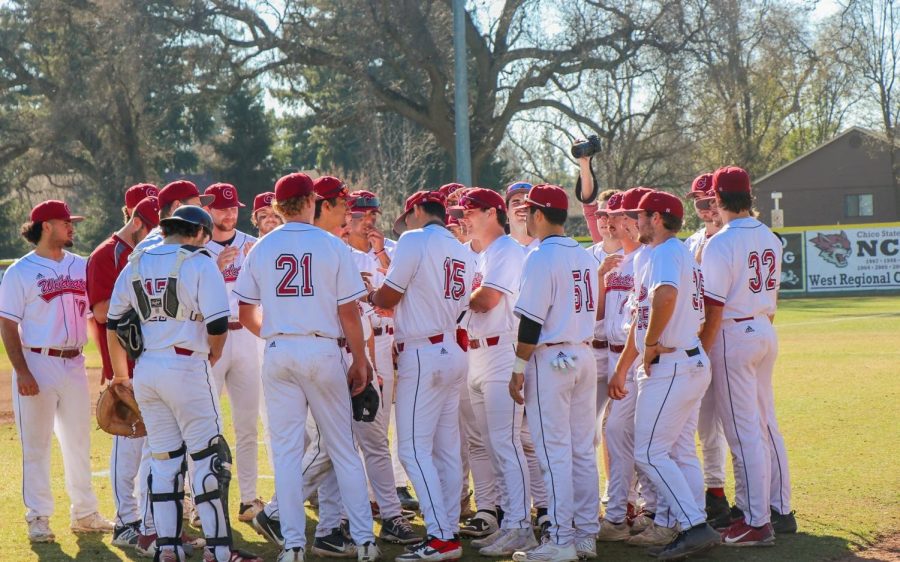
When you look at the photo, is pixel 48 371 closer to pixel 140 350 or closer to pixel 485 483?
pixel 140 350

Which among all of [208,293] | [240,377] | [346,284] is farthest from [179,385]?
[240,377]

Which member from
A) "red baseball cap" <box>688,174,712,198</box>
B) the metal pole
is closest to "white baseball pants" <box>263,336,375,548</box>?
"red baseball cap" <box>688,174,712,198</box>

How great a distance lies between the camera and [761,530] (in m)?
6.39

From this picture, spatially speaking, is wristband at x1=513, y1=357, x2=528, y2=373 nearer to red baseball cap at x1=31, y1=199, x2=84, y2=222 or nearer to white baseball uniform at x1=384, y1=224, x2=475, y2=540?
white baseball uniform at x1=384, y1=224, x2=475, y2=540

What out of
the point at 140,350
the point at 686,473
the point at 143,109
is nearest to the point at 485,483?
the point at 686,473

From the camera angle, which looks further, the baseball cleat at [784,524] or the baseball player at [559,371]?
the baseball cleat at [784,524]

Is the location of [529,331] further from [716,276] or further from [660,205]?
[716,276]

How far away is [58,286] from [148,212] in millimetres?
854

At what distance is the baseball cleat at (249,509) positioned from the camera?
743cm

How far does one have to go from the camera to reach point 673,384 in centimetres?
618

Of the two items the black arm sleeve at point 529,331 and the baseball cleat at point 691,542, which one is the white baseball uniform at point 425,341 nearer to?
the black arm sleeve at point 529,331

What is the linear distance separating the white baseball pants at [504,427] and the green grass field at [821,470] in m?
0.41

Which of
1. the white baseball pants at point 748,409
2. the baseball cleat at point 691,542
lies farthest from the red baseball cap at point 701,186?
the baseball cleat at point 691,542

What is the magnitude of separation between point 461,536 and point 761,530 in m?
1.95
